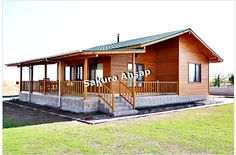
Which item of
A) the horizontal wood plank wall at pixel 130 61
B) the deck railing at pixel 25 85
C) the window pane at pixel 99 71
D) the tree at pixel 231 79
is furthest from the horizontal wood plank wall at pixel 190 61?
the deck railing at pixel 25 85

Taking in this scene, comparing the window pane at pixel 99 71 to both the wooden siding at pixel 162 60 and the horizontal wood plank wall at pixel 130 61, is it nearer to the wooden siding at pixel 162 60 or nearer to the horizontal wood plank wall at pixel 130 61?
the horizontal wood plank wall at pixel 130 61

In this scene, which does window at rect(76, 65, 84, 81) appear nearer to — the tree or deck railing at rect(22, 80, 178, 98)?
deck railing at rect(22, 80, 178, 98)

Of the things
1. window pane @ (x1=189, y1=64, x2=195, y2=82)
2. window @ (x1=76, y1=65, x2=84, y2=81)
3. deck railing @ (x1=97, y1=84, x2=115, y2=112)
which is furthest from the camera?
window pane @ (x1=189, y1=64, x2=195, y2=82)

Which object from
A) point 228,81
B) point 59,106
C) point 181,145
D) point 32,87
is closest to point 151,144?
point 181,145

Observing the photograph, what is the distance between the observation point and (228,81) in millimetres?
28609

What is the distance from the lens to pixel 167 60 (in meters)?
16.1

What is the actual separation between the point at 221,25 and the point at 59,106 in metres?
11.1

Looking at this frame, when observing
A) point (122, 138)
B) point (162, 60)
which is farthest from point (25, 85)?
point (122, 138)

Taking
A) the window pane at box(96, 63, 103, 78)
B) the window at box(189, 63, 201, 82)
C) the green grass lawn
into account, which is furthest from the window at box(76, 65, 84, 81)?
the green grass lawn

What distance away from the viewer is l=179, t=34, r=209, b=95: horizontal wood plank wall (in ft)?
51.8

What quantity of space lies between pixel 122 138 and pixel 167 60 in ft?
34.8

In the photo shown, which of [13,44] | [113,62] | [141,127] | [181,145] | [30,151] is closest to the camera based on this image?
[30,151]

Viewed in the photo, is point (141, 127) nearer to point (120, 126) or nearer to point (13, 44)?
point (120, 126)

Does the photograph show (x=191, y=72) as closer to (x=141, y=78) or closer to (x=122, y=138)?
(x=141, y=78)
